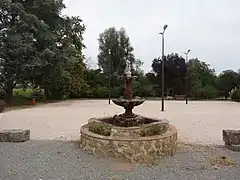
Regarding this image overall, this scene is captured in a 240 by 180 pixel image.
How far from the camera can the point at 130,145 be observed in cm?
663

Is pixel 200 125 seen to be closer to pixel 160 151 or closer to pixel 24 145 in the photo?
pixel 160 151

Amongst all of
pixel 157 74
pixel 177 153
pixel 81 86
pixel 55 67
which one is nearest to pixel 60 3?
pixel 55 67

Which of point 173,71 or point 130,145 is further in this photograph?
point 173,71

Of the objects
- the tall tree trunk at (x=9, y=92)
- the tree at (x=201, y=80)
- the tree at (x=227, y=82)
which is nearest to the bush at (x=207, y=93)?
the tree at (x=201, y=80)

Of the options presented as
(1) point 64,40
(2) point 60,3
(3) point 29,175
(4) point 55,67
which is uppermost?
(2) point 60,3

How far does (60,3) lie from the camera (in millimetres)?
23719

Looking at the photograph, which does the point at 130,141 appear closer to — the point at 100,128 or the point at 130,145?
the point at 130,145

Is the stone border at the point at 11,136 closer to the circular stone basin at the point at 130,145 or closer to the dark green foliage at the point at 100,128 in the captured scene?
the dark green foliage at the point at 100,128

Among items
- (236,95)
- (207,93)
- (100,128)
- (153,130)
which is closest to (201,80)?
(207,93)

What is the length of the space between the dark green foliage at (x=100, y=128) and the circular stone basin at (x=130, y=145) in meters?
0.14

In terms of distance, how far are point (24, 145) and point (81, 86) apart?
23294 millimetres

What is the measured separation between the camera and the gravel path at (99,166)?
5.53m

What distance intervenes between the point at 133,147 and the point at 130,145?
79 millimetres

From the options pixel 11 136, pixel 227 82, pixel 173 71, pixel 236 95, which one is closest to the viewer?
pixel 11 136
